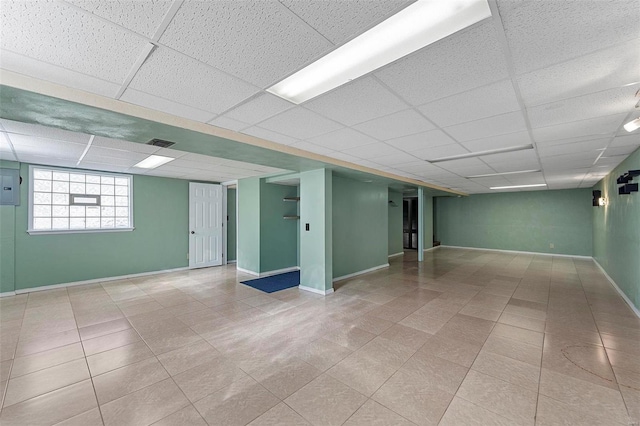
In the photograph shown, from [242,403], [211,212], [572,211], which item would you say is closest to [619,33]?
[242,403]

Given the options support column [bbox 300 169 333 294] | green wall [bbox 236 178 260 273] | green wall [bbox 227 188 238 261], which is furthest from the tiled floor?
green wall [bbox 227 188 238 261]

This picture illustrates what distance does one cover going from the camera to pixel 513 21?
4.22 ft

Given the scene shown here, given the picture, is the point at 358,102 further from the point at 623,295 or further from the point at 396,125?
the point at 623,295

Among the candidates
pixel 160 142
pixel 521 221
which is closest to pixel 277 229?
pixel 160 142

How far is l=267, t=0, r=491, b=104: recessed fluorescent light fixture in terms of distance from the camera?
127cm

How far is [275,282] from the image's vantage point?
5.64m

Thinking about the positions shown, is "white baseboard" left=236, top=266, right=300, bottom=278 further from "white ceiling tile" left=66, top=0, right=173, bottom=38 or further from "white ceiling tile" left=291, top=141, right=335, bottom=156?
"white ceiling tile" left=66, top=0, right=173, bottom=38

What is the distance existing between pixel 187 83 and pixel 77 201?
548cm

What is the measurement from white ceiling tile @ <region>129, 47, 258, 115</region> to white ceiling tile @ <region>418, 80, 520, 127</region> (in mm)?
1589

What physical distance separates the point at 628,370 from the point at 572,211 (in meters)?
8.65

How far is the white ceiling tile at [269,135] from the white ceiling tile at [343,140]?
11.3 inches

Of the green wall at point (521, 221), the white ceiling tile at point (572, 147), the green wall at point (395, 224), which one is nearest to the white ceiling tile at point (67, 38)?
the white ceiling tile at point (572, 147)

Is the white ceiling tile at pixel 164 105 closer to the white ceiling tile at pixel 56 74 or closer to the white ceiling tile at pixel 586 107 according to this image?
the white ceiling tile at pixel 56 74

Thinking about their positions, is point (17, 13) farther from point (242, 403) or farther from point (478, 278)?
point (478, 278)
